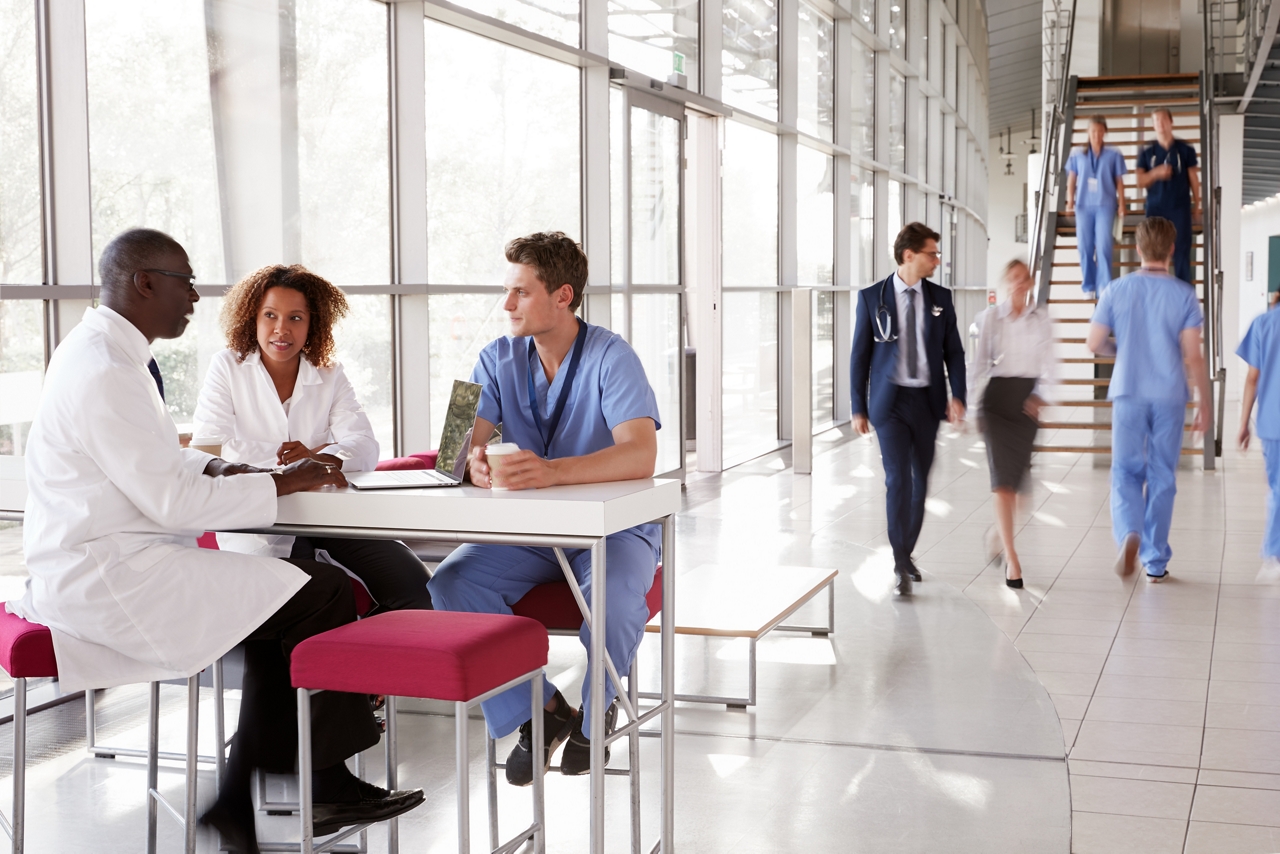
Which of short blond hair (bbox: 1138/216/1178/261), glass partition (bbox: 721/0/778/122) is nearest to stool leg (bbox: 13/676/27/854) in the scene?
short blond hair (bbox: 1138/216/1178/261)

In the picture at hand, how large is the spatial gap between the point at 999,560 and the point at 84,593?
4.82 meters

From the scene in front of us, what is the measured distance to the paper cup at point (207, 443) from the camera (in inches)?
145

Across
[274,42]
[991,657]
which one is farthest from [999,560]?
[274,42]

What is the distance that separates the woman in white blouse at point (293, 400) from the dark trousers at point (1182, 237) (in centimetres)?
783

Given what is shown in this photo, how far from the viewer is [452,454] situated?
2904mm

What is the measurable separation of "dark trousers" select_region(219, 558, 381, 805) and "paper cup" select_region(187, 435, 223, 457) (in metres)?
1.01

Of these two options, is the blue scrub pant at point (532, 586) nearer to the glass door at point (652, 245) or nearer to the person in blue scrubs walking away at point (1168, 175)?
the glass door at point (652, 245)

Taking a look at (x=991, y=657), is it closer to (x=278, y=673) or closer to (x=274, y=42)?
(x=278, y=673)

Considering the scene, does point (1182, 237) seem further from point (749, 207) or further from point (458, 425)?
point (458, 425)

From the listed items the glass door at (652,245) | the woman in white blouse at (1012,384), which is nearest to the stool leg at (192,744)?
the woman in white blouse at (1012,384)

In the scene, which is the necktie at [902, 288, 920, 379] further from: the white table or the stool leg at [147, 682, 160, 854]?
the stool leg at [147, 682, 160, 854]

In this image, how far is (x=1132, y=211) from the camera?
38.8 feet

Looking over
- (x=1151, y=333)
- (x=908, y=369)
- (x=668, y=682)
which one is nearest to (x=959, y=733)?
(x=668, y=682)

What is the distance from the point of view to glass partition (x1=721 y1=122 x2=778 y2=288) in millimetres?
10430
